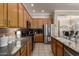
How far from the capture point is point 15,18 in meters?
3.37

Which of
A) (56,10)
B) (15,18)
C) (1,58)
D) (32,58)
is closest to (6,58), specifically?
(1,58)

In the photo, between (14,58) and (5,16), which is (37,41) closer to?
(5,16)

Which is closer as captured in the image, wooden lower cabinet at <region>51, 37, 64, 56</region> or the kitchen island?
the kitchen island

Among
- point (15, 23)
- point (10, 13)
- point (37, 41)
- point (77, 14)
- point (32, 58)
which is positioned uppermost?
point (77, 14)

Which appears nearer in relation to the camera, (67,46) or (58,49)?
(67,46)

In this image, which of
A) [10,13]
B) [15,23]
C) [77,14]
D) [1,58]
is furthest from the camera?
[77,14]

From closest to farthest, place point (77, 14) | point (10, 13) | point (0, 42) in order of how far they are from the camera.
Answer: point (0, 42)
point (10, 13)
point (77, 14)

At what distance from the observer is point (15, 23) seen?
3.32 metres

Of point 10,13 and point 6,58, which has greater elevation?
point 10,13

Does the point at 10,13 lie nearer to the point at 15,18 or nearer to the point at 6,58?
the point at 15,18

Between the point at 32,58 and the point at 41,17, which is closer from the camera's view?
the point at 32,58

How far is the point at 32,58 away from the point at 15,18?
2419mm

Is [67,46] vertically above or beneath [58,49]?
above

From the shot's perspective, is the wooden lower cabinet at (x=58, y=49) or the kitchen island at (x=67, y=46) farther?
the wooden lower cabinet at (x=58, y=49)
